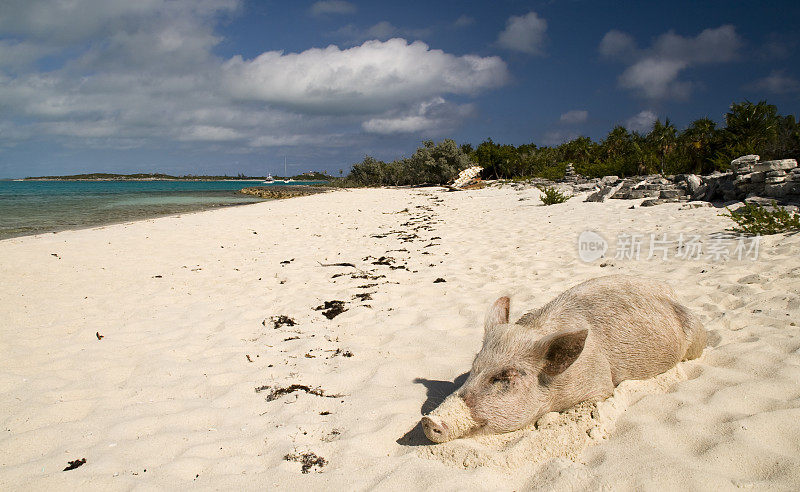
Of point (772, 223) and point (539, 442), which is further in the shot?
point (772, 223)

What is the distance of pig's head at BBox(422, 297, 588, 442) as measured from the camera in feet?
7.54

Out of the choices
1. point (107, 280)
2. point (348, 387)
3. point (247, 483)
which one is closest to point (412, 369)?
point (348, 387)

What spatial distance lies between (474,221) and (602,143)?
35659 mm

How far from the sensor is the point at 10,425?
2924 millimetres

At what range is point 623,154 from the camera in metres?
36.2

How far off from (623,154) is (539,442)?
40.4m

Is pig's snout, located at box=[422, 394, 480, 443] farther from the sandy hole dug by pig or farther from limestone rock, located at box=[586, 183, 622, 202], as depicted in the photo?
limestone rock, located at box=[586, 183, 622, 202]

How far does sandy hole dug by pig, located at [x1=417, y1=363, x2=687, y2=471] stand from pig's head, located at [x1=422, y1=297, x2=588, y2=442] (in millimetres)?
68

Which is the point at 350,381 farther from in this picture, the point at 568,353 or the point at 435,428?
the point at 568,353

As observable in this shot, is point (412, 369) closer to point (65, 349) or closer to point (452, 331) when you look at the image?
point (452, 331)

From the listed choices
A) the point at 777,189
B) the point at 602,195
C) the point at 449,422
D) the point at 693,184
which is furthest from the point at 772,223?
the point at 602,195

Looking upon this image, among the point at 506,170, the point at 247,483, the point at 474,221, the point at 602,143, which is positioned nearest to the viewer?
the point at 247,483

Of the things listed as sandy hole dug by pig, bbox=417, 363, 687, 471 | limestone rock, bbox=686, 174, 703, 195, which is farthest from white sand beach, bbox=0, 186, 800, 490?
limestone rock, bbox=686, 174, 703, 195

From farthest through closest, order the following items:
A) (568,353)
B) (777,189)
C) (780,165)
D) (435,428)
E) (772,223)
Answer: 1. (780,165)
2. (777,189)
3. (772,223)
4. (568,353)
5. (435,428)
